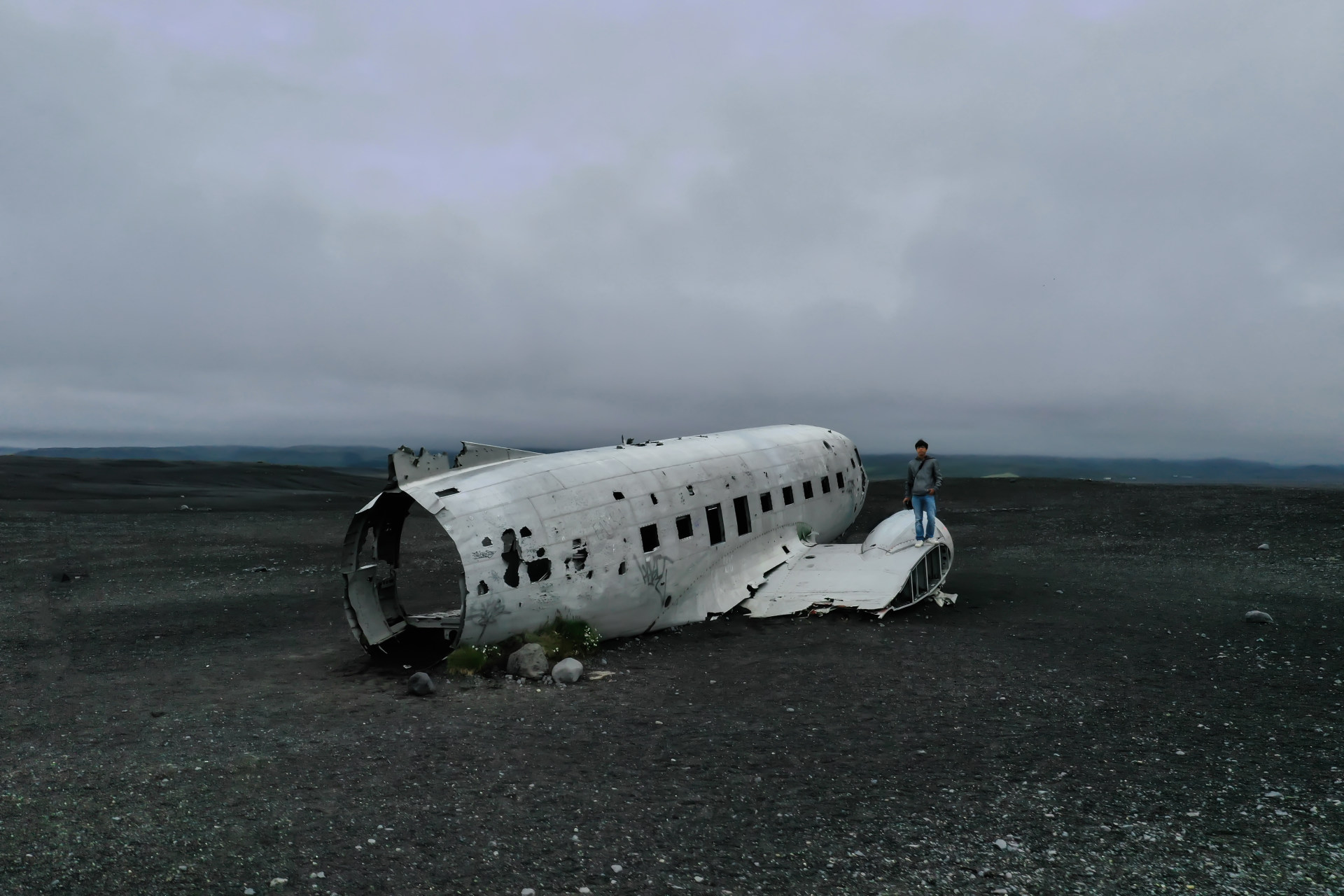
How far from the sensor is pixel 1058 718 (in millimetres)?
10859

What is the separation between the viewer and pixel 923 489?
18688 mm

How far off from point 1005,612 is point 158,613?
68.0 ft

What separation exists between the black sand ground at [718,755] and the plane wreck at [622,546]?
2.87 ft

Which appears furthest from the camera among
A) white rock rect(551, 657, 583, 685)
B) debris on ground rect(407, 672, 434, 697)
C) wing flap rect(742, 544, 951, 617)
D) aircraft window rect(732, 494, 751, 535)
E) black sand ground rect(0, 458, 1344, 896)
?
aircraft window rect(732, 494, 751, 535)

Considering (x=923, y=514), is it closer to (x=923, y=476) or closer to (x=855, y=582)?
(x=923, y=476)

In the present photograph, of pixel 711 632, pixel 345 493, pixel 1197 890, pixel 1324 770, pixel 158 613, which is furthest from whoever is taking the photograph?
pixel 345 493

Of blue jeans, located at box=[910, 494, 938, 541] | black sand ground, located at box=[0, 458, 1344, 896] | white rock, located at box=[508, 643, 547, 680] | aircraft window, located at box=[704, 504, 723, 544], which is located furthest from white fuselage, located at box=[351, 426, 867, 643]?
blue jeans, located at box=[910, 494, 938, 541]

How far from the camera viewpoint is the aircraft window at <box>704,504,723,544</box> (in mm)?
17359

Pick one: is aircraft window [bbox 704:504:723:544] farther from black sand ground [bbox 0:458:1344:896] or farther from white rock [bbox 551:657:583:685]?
white rock [bbox 551:657:583:685]

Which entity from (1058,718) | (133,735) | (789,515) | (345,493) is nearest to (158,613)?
(133,735)

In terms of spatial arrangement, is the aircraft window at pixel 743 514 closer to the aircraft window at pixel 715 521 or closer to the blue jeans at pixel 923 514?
the aircraft window at pixel 715 521

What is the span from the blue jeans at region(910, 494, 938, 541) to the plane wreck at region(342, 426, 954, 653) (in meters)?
0.29

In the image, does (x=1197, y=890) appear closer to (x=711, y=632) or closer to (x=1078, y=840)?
(x=1078, y=840)

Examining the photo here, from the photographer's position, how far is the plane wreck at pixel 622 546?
44.4ft
